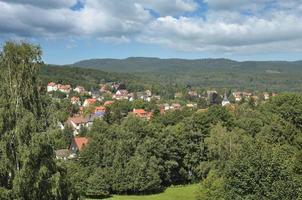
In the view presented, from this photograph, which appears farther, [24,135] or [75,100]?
[75,100]

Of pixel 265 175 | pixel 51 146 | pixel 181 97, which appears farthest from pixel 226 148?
pixel 181 97

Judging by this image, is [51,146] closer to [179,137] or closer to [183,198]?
[183,198]

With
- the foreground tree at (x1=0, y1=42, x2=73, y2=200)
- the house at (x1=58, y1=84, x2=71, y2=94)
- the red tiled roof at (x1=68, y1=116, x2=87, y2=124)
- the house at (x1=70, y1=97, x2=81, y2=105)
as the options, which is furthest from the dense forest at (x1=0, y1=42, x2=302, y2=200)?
the house at (x1=58, y1=84, x2=71, y2=94)

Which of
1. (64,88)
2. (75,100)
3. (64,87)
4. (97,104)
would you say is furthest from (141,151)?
(64,87)

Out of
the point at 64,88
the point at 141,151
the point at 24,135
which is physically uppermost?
the point at 24,135

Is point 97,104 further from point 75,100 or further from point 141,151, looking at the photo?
point 141,151

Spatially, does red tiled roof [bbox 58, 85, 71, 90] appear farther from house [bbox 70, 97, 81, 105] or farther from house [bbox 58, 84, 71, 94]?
house [bbox 70, 97, 81, 105]

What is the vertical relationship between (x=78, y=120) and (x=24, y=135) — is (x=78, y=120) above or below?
below
